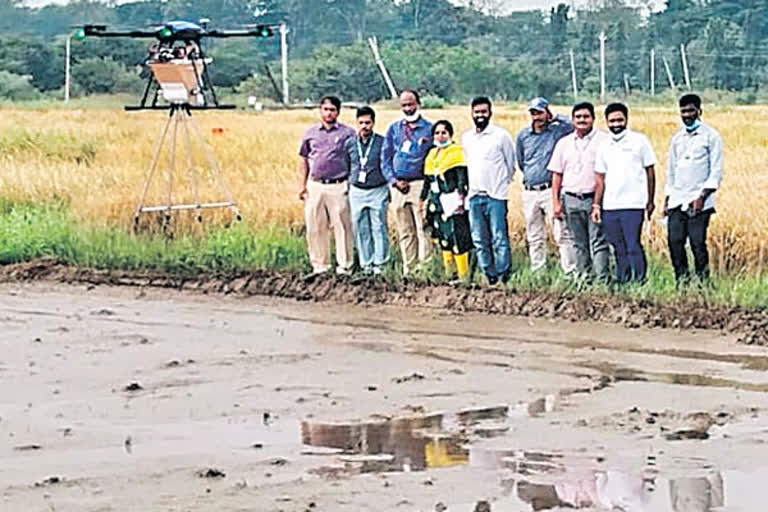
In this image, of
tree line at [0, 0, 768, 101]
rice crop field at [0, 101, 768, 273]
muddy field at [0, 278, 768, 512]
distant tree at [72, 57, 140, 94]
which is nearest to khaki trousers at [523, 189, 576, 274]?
muddy field at [0, 278, 768, 512]

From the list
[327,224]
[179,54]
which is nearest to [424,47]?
[179,54]

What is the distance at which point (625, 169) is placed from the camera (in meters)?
12.6

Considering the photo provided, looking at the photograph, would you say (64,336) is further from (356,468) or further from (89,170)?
(89,170)

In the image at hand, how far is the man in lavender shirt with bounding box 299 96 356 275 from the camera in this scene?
14.4 m

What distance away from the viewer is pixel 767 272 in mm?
13352

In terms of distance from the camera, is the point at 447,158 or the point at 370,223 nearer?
the point at 447,158

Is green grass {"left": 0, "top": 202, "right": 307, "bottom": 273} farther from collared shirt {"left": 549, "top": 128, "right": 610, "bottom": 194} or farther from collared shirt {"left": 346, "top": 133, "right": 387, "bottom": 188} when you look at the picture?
collared shirt {"left": 549, "top": 128, "right": 610, "bottom": 194}

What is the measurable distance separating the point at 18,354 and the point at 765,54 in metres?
49.1

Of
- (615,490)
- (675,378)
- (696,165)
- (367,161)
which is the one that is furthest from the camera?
(367,161)

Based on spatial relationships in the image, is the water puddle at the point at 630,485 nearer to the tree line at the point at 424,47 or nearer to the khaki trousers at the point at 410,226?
the khaki trousers at the point at 410,226

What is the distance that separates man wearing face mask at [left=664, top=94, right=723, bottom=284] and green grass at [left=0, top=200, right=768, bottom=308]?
0.34 meters

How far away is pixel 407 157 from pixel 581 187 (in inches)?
66.9

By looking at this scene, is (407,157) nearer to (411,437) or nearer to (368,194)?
(368,194)

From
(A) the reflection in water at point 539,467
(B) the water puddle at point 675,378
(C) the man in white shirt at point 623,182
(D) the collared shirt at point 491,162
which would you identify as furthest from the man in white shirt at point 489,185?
(A) the reflection in water at point 539,467
